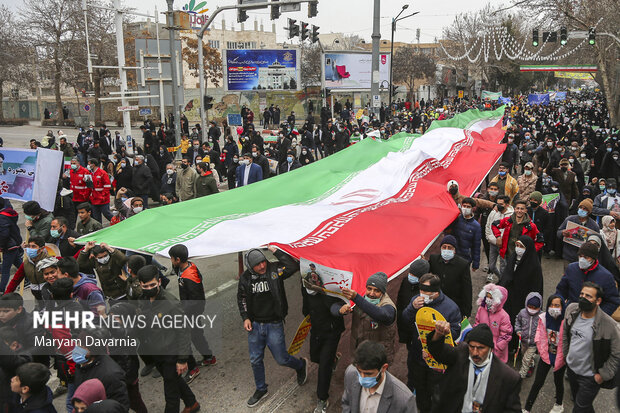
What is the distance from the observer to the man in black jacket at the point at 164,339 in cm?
479

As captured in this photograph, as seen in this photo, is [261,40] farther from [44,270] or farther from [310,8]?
[44,270]

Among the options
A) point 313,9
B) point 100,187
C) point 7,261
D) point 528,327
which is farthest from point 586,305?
point 313,9

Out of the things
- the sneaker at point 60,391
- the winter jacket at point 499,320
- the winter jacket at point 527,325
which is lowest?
the sneaker at point 60,391

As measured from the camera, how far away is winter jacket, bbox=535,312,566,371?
15.7 feet

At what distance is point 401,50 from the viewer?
63062mm

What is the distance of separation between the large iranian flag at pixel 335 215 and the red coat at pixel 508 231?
640 millimetres

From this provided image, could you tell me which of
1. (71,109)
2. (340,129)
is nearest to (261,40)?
(71,109)

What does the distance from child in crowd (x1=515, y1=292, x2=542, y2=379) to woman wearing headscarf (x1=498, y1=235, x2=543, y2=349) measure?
360mm

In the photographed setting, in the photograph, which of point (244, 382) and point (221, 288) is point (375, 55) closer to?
point (221, 288)

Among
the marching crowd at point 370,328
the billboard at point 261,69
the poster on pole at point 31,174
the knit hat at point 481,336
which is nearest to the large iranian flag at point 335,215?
the marching crowd at point 370,328

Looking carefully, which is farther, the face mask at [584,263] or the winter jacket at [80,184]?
the winter jacket at [80,184]

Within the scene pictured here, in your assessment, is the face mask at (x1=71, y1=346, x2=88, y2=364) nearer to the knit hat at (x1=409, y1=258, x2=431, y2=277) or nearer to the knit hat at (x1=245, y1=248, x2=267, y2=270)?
the knit hat at (x1=245, y1=248, x2=267, y2=270)

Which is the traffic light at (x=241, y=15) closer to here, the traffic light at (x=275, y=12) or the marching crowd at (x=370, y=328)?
the traffic light at (x=275, y=12)

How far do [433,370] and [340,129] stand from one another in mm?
18678
